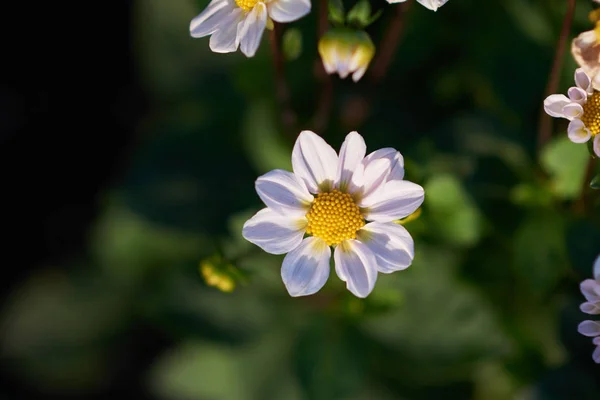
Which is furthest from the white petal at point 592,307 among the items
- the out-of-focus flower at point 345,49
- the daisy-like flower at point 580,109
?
the out-of-focus flower at point 345,49

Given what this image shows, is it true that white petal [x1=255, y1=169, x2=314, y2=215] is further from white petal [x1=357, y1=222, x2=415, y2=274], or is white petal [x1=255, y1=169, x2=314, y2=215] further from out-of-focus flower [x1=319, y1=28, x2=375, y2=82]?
out-of-focus flower [x1=319, y1=28, x2=375, y2=82]

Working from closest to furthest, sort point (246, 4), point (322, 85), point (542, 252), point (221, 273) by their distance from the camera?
1. point (246, 4)
2. point (221, 273)
3. point (542, 252)
4. point (322, 85)

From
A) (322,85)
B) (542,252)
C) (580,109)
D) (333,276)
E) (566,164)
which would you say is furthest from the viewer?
(322,85)

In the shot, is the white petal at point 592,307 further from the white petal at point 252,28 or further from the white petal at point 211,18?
the white petal at point 211,18

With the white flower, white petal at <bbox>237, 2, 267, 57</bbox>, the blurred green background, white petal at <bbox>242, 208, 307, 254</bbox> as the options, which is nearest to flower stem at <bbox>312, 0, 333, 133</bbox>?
the blurred green background

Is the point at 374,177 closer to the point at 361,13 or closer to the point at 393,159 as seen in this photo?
the point at 393,159

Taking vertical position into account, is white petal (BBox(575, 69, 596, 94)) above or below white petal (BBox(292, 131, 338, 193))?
above

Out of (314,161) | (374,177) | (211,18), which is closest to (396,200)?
(374,177)

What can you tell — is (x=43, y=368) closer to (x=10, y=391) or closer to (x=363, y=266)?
(x=10, y=391)
